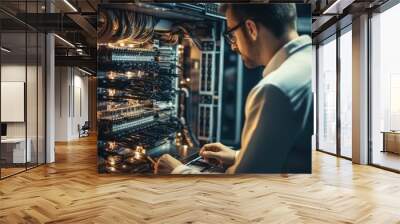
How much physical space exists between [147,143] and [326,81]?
22.0 ft

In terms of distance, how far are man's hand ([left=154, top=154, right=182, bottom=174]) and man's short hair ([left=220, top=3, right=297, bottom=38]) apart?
2709 mm

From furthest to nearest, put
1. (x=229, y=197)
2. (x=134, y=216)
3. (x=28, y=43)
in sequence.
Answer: (x=28, y=43) → (x=229, y=197) → (x=134, y=216)

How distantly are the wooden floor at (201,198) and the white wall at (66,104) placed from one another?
8.97 metres

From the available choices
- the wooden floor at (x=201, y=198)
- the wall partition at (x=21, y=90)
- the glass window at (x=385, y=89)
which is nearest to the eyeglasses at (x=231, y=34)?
the wooden floor at (x=201, y=198)

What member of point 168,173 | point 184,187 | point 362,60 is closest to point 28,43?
point 168,173

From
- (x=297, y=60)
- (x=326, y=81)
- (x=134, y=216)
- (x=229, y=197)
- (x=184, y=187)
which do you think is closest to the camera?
(x=134, y=216)

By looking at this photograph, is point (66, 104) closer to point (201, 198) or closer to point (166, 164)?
point (166, 164)

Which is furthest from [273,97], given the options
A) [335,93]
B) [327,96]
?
[327,96]

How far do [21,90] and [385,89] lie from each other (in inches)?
295

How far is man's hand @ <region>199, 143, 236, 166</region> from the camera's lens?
6434 mm

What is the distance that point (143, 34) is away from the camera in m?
6.47

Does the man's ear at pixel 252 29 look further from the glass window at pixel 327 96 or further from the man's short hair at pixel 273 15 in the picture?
the glass window at pixel 327 96

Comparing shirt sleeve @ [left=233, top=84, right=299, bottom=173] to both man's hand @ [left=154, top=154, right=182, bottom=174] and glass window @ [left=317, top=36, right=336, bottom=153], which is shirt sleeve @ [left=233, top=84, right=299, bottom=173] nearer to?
man's hand @ [left=154, top=154, right=182, bottom=174]

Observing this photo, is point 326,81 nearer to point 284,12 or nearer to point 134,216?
point 284,12
